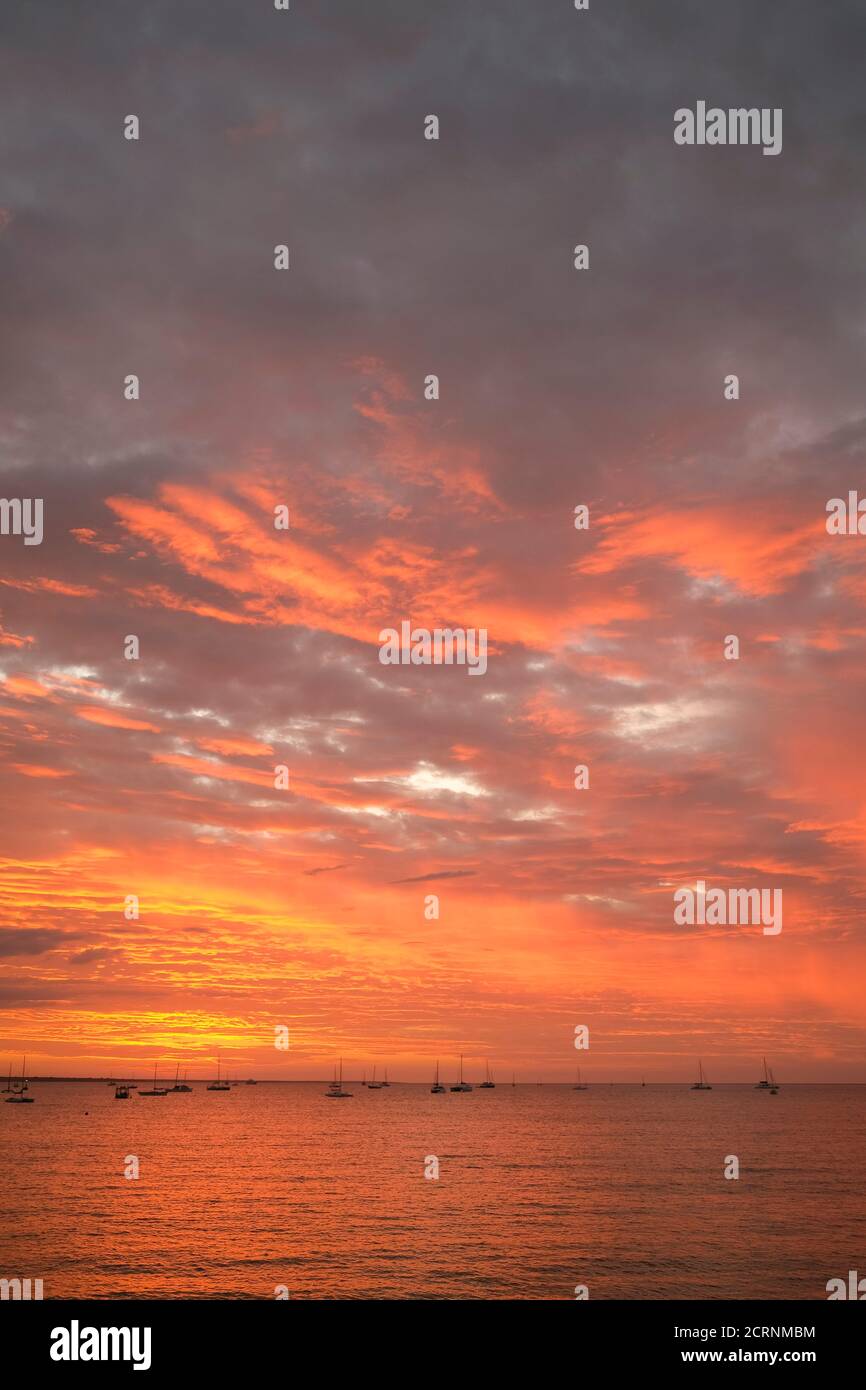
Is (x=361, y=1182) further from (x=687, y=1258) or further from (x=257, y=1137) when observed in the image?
(x=257, y=1137)

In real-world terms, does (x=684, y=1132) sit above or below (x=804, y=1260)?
below

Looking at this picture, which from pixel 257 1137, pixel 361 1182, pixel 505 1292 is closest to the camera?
pixel 505 1292

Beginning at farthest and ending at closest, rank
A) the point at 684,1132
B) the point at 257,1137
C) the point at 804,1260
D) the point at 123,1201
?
the point at 684,1132 < the point at 257,1137 < the point at 123,1201 < the point at 804,1260

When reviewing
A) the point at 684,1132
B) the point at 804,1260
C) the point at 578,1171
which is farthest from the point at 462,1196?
the point at 684,1132

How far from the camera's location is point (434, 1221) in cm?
6456

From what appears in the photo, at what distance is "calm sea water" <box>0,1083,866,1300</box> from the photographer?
4762 centimetres

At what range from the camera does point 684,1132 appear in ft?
520

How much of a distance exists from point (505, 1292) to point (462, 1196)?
33547 millimetres

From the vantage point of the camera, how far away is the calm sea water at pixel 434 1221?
47.6 m
